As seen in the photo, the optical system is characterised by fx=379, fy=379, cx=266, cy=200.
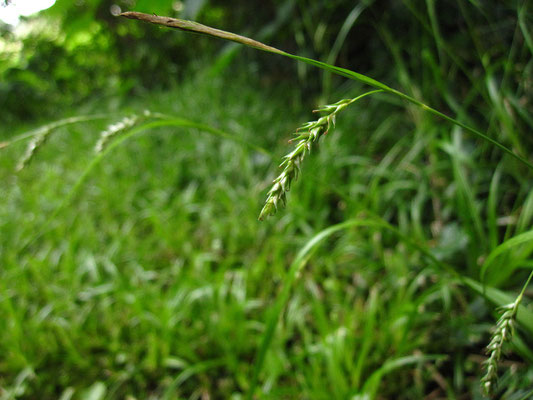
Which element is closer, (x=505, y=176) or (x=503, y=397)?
(x=503, y=397)

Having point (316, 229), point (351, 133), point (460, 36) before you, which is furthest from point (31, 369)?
point (460, 36)

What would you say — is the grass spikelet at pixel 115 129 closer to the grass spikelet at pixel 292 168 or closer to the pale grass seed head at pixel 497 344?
the grass spikelet at pixel 292 168

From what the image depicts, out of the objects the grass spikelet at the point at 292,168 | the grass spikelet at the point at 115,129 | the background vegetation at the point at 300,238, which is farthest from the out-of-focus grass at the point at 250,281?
the grass spikelet at the point at 292,168

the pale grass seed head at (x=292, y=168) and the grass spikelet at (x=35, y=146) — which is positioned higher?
the grass spikelet at (x=35, y=146)

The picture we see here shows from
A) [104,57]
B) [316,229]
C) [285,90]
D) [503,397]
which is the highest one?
[104,57]

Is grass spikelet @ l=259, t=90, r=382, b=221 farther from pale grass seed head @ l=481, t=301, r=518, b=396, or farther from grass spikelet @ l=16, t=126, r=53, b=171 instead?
grass spikelet @ l=16, t=126, r=53, b=171

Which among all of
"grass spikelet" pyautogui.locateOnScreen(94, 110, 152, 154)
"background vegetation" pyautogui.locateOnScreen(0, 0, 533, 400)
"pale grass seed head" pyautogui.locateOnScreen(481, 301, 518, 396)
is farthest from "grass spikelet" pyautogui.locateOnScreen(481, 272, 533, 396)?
"grass spikelet" pyautogui.locateOnScreen(94, 110, 152, 154)

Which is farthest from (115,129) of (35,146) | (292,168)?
(292,168)

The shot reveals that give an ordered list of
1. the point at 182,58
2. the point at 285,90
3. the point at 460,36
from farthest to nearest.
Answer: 1. the point at 182,58
2. the point at 285,90
3. the point at 460,36

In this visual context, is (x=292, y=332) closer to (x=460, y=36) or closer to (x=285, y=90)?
(x=460, y=36)
